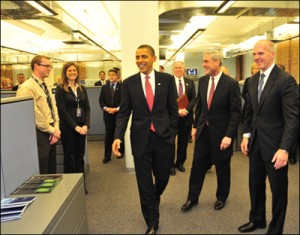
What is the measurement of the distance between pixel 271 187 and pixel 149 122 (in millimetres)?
927

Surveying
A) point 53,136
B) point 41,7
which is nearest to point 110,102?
point 41,7

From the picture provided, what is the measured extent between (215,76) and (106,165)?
2.28m

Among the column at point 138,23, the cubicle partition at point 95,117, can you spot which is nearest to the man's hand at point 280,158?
the column at point 138,23

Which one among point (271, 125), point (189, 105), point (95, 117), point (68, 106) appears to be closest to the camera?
point (271, 125)

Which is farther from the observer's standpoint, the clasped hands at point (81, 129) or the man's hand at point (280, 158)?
the clasped hands at point (81, 129)

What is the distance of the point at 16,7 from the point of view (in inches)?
180

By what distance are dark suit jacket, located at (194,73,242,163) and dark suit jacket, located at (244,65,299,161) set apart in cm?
37

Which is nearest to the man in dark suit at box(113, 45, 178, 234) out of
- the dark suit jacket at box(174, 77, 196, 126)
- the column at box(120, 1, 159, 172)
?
the column at box(120, 1, 159, 172)

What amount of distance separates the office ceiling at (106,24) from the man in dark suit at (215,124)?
7.86 ft

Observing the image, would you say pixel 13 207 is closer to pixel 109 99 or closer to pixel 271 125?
pixel 271 125

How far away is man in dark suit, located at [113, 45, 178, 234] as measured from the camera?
2086 mm

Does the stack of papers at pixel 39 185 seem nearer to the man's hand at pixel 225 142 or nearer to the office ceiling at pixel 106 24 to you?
the man's hand at pixel 225 142

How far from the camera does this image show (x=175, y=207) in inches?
105

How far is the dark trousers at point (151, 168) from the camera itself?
2123mm
